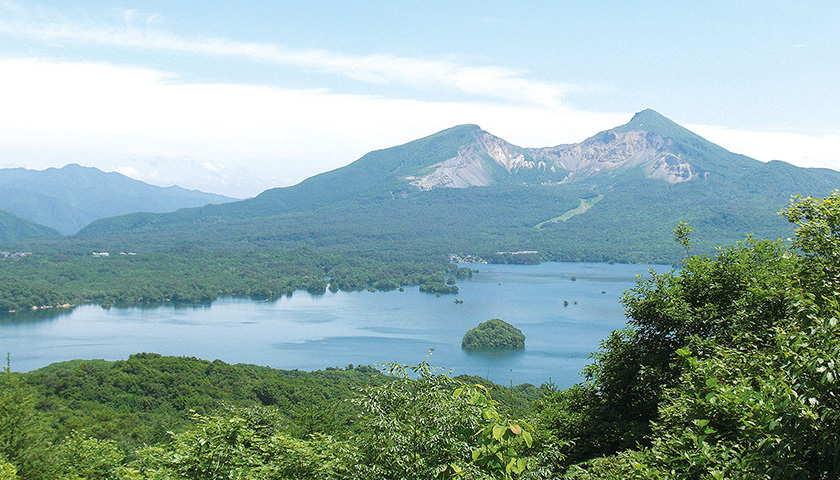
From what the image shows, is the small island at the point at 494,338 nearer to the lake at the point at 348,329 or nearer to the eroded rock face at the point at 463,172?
the lake at the point at 348,329

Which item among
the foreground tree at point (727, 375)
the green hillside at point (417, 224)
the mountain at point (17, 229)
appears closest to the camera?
the foreground tree at point (727, 375)

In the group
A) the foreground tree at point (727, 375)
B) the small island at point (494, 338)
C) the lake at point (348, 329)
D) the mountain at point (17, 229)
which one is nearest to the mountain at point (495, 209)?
the mountain at point (17, 229)

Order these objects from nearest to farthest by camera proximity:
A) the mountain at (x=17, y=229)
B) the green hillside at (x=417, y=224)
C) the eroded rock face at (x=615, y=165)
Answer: the green hillside at (x=417, y=224)
the mountain at (x=17, y=229)
the eroded rock face at (x=615, y=165)

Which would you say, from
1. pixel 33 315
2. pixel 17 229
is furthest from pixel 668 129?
pixel 17 229

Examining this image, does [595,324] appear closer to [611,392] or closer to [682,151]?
[611,392]

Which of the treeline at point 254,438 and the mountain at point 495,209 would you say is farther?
the mountain at point 495,209

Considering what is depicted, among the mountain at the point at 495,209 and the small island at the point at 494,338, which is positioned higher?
the mountain at the point at 495,209

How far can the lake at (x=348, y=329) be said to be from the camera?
125ft

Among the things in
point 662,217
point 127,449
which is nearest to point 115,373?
point 127,449

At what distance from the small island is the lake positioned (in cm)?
92

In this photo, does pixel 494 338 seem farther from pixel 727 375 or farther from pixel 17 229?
pixel 17 229

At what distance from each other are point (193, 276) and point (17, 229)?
106 meters

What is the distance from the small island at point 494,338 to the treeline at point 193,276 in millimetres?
26282

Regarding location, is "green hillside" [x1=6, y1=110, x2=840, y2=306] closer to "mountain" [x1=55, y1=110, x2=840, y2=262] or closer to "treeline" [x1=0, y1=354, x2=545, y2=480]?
"mountain" [x1=55, y1=110, x2=840, y2=262]
